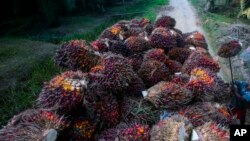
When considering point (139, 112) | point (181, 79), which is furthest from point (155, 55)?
point (139, 112)

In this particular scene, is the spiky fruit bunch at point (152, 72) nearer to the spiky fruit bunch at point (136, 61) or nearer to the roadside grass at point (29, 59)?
the spiky fruit bunch at point (136, 61)

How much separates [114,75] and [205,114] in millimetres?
589

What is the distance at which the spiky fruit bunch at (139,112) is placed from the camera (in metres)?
1.76

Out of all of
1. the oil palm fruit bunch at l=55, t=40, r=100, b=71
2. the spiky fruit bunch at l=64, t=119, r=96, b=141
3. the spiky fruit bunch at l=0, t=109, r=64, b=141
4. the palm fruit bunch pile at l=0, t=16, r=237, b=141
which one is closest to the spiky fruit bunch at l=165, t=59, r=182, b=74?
the palm fruit bunch pile at l=0, t=16, r=237, b=141

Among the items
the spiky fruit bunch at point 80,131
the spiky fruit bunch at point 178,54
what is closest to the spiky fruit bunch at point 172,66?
the spiky fruit bunch at point 178,54

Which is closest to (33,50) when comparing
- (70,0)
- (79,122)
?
(70,0)

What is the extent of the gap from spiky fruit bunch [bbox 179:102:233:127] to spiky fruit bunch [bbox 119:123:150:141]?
304 millimetres

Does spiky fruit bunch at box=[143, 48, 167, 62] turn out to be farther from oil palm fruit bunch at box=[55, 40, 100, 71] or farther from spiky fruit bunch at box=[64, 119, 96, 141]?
spiky fruit bunch at box=[64, 119, 96, 141]

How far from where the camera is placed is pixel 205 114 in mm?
1734

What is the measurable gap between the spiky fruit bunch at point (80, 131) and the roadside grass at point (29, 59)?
778 millimetres

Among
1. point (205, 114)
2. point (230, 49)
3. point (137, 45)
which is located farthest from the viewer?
point (230, 49)

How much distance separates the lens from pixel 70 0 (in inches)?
544

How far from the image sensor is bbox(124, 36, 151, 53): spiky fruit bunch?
2471 mm

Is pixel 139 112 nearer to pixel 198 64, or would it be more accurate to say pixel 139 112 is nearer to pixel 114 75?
pixel 114 75
